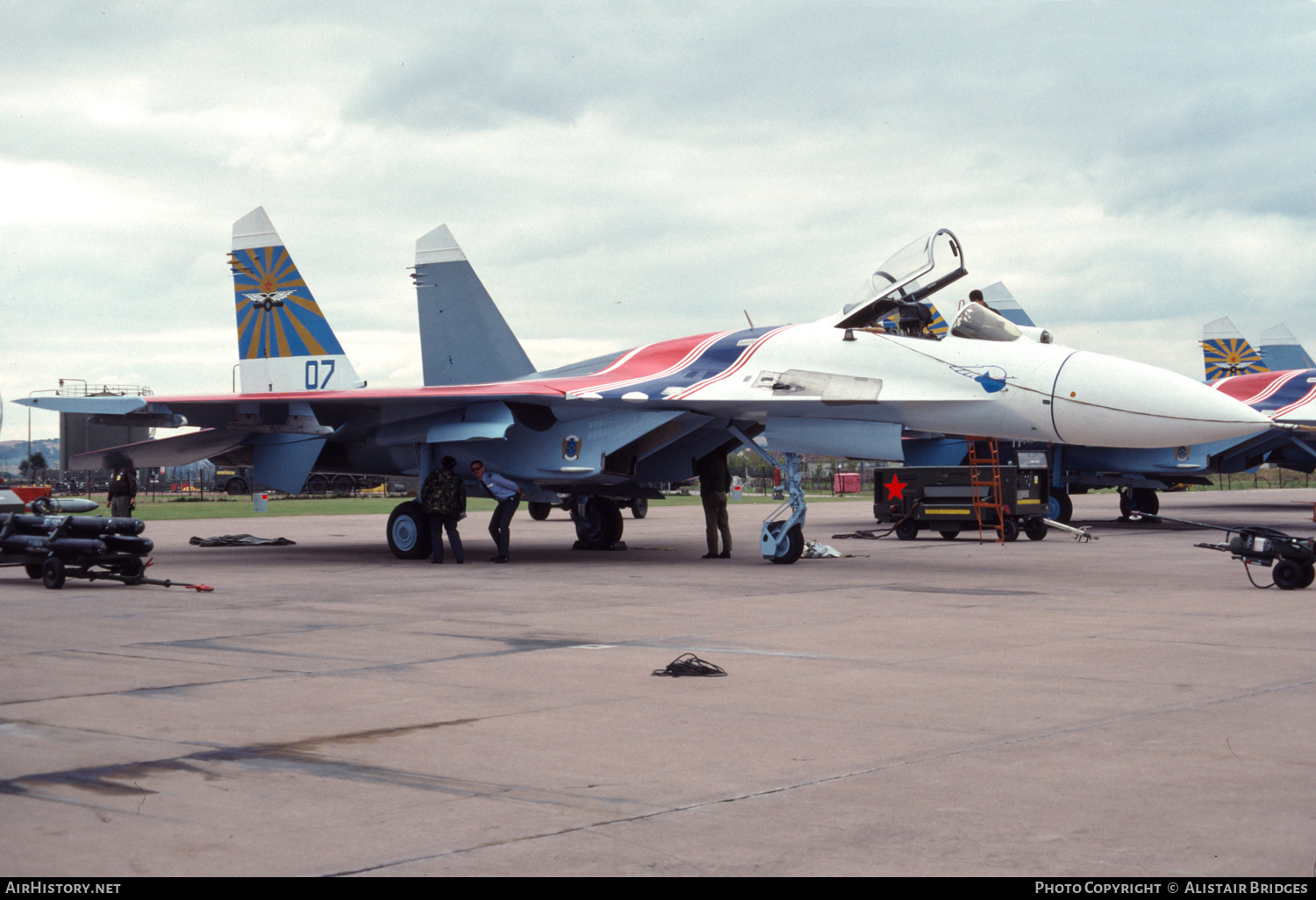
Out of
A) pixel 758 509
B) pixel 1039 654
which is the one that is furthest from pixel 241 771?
pixel 758 509

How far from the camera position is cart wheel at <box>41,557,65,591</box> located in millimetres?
11719

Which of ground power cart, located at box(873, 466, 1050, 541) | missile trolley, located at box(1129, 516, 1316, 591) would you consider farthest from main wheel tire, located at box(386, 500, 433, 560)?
missile trolley, located at box(1129, 516, 1316, 591)

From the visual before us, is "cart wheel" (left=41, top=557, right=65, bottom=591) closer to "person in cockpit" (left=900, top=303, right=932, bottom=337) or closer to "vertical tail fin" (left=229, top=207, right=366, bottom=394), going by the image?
"vertical tail fin" (left=229, top=207, right=366, bottom=394)

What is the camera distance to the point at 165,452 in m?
18.9

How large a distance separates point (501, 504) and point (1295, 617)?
30.8ft

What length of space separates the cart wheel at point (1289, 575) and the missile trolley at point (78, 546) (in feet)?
33.4

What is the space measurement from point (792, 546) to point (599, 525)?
13.5 ft

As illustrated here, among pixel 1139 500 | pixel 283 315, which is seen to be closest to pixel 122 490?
pixel 283 315

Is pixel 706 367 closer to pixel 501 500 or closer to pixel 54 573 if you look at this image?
pixel 501 500

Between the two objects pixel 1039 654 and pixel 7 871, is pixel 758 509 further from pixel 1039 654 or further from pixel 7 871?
pixel 7 871

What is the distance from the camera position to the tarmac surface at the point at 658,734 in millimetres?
3600

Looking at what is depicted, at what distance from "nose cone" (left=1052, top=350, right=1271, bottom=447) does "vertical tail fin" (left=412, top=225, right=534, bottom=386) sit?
9644 millimetres

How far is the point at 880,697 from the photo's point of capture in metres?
6.11

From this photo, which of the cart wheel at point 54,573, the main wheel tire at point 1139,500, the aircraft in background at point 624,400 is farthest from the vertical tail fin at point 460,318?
the main wheel tire at point 1139,500
